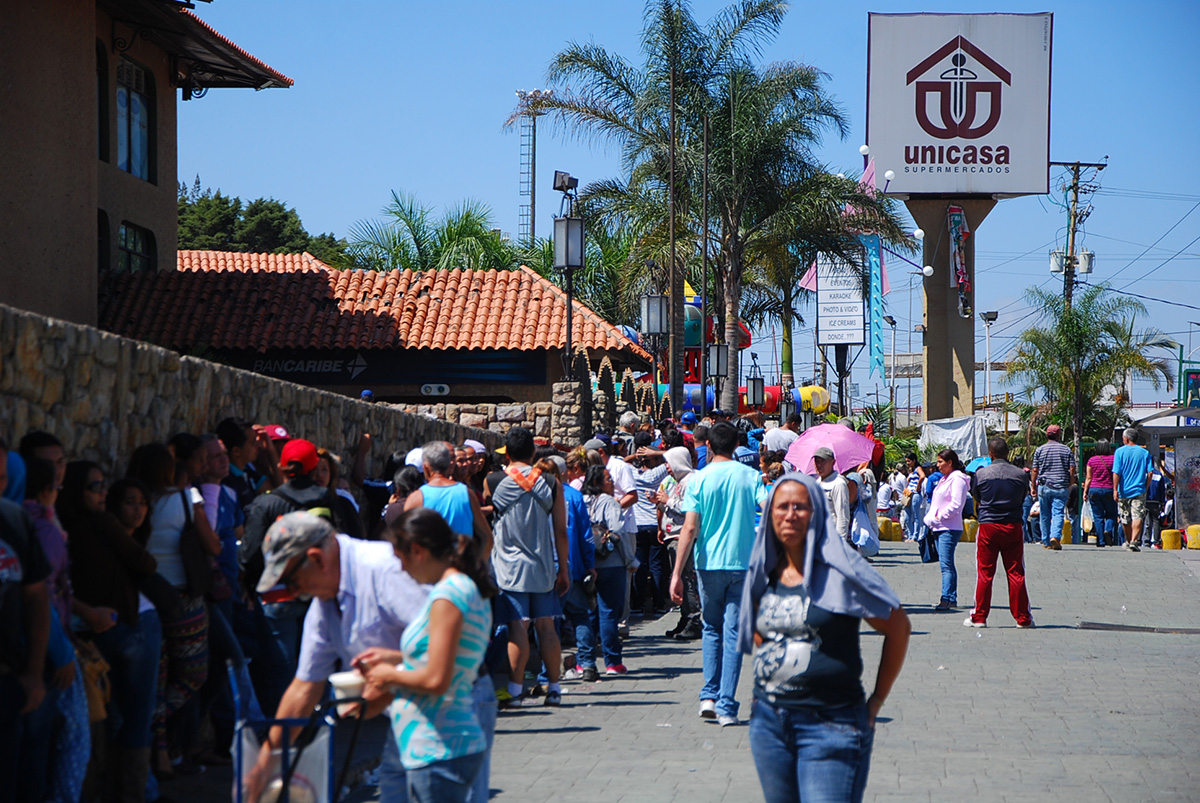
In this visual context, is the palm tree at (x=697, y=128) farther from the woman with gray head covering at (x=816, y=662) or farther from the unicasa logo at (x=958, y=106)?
the woman with gray head covering at (x=816, y=662)

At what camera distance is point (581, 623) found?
9.80 m

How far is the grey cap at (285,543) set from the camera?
408 centimetres

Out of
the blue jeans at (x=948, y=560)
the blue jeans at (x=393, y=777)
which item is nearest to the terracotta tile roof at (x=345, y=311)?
the blue jeans at (x=948, y=560)

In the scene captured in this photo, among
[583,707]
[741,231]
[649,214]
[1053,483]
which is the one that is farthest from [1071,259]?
[583,707]

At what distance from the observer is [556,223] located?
18922 mm

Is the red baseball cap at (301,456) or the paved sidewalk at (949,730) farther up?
the red baseball cap at (301,456)

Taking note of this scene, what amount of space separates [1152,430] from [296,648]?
35560mm

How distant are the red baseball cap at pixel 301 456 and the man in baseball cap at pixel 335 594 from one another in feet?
8.61

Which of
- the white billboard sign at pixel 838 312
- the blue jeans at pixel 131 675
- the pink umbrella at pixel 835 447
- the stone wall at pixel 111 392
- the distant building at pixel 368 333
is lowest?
the blue jeans at pixel 131 675

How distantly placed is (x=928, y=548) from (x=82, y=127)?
Result: 1373cm

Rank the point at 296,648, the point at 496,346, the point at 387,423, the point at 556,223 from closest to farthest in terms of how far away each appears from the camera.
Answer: the point at 296,648
the point at 387,423
the point at 556,223
the point at 496,346

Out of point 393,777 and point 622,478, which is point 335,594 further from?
point 622,478

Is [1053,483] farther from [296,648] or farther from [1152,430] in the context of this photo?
[1152,430]

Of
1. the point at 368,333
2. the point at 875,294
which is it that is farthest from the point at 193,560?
the point at 875,294
